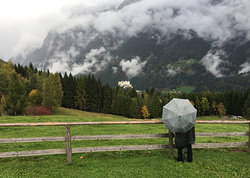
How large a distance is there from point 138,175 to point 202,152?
5.51 meters

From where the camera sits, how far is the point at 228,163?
32.1 ft

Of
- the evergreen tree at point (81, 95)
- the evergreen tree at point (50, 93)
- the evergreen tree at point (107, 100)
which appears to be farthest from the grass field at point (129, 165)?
the evergreen tree at point (107, 100)

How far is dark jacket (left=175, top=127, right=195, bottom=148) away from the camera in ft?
29.7

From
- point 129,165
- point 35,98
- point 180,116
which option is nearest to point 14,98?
point 35,98

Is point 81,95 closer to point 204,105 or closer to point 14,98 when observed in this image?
point 14,98

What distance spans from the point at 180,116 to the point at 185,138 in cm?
173

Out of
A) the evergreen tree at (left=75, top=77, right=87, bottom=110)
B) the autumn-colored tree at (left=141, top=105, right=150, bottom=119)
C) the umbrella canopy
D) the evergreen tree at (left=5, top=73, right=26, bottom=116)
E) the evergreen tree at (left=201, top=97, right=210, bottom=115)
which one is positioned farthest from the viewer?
the evergreen tree at (left=201, top=97, right=210, bottom=115)

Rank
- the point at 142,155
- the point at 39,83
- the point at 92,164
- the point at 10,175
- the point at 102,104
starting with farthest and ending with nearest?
the point at 102,104 < the point at 39,83 < the point at 142,155 < the point at 92,164 < the point at 10,175

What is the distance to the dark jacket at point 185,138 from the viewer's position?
905cm

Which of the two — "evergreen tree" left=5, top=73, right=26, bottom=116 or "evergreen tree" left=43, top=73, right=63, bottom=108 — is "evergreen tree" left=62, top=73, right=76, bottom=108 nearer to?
"evergreen tree" left=43, top=73, right=63, bottom=108

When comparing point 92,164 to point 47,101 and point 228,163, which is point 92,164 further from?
point 47,101

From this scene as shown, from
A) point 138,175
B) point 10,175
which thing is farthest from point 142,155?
point 10,175

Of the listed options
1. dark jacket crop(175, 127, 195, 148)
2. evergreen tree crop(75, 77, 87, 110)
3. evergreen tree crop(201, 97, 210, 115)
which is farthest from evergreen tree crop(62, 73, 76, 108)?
dark jacket crop(175, 127, 195, 148)

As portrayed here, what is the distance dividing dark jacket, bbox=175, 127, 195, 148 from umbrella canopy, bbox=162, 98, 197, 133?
72cm
